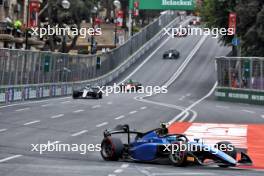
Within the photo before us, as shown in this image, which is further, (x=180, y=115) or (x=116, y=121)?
(x=180, y=115)

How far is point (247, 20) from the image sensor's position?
6238 cm

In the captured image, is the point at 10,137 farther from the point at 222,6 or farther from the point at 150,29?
the point at 150,29

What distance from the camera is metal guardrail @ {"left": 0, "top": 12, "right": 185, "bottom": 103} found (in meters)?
44.0

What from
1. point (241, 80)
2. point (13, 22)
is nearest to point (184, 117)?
point (241, 80)

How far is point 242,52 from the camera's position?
6738cm

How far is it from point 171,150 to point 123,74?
62.0 meters

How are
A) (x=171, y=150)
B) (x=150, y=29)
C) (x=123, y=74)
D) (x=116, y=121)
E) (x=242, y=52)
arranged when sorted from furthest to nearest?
(x=150, y=29), (x=123, y=74), (x=242, y=52), (x=116, y=121), (x=171, y=150)

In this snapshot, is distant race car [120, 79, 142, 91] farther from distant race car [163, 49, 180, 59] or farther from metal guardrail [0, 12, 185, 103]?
distant race car [163, 49, 180, 59]

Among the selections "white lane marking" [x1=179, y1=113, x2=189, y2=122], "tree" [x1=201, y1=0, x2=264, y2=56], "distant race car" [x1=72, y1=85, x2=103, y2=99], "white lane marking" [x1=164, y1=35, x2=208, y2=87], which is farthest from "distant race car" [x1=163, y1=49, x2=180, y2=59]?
"white lane marking" [x1=179, y1=113, x2=189, y2=122]

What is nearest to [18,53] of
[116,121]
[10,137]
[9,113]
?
[9,113]

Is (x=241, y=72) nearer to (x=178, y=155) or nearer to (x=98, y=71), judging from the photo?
(x=98, y=71)

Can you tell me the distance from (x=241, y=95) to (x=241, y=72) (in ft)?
5.85

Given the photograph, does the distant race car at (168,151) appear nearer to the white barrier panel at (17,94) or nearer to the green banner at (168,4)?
the white barrier panel at (17,94)

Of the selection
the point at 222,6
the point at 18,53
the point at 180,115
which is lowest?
the point at 180,115
